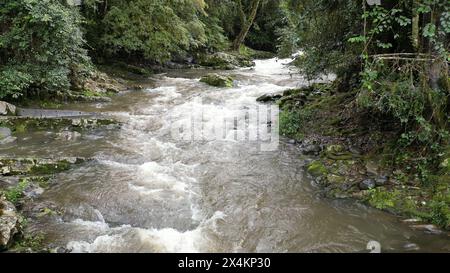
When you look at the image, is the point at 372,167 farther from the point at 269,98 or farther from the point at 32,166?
the point at 32,166

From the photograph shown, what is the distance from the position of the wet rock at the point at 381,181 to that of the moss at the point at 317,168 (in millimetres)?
1001

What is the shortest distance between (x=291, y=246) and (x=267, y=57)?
23355 millimetres

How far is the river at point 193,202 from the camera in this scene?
523cm

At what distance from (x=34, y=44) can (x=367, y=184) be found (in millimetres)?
9282

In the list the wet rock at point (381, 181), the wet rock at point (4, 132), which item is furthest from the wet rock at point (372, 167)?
the wet rock at point (4, 132)

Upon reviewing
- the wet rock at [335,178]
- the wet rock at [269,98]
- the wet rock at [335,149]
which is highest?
the wet rock at [269,98]

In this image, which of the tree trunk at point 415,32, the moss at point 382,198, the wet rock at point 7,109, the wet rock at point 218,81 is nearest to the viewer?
the moss at point 382,198

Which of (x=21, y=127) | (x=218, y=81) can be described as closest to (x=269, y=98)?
(x=218, y=81)

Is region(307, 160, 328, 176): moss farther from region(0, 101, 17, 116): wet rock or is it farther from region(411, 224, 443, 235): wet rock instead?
region(0, 101, 17, 116): wet rock

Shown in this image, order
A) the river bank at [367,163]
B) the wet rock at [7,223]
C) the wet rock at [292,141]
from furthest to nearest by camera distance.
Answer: the wet rock at [292,141], the river bank at [367,163], the wet rock at [7,223]

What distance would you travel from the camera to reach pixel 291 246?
205 inches

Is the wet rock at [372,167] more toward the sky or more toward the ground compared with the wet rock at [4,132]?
more toward the ground

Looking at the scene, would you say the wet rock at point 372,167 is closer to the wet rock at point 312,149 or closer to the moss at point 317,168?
the moss at point 317,168
